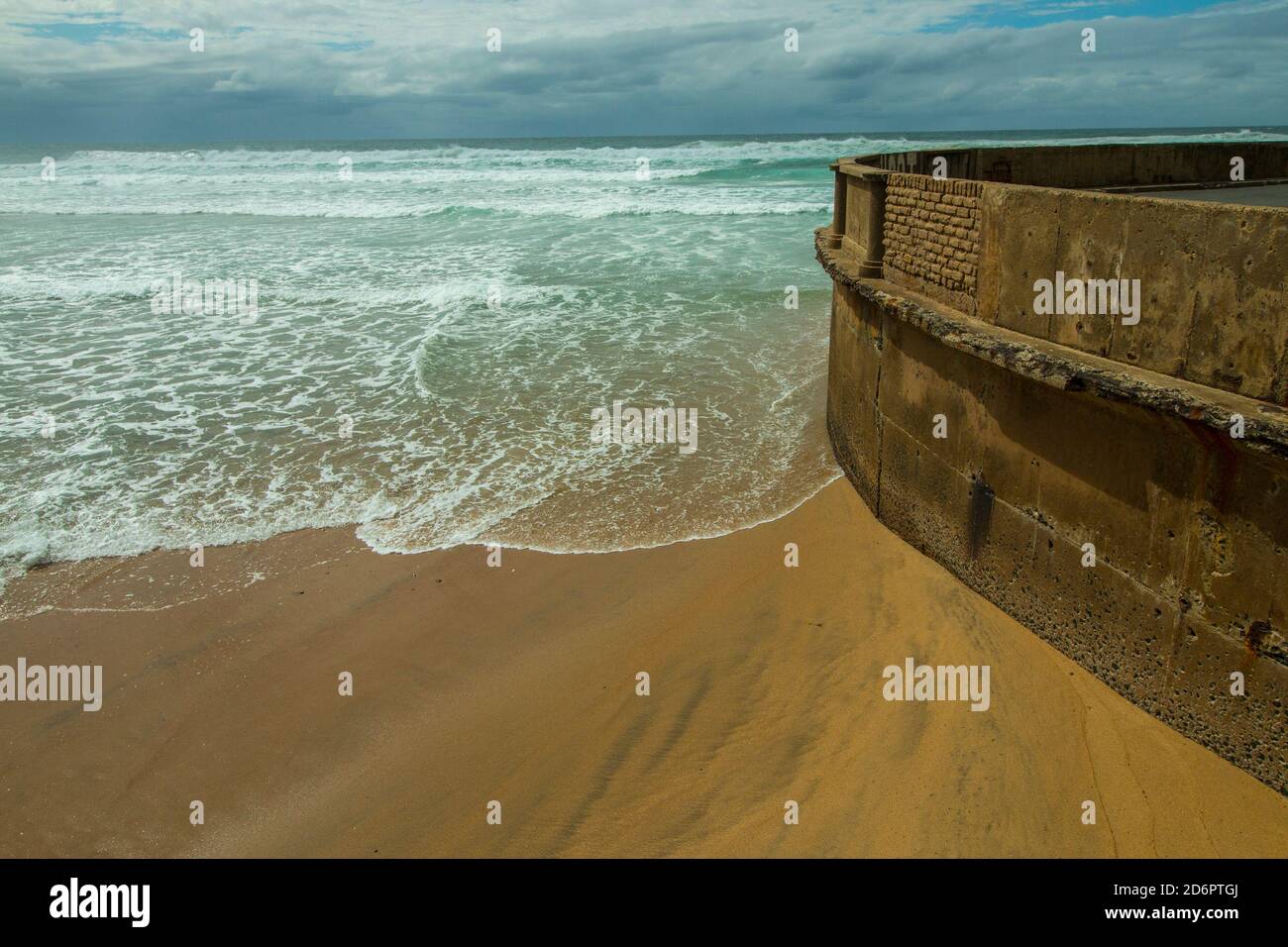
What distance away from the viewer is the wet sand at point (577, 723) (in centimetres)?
399

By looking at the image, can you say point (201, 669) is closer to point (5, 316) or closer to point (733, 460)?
point (733, 460)

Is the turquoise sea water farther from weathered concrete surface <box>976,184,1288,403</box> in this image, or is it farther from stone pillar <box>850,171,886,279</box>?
weathered concrete surface <box>976,184,1288,403</box>

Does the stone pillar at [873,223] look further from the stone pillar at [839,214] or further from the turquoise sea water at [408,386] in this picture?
the turquoise sea water at [408,386]

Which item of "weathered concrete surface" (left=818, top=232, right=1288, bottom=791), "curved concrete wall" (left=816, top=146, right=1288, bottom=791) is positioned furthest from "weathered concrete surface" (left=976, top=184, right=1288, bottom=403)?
"weathered concrete surface" (left=818, top=232, right=1288, bottom=791)

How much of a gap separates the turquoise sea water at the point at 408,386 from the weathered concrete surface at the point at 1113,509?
190cm

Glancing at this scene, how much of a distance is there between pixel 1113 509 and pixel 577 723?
10.0 ft

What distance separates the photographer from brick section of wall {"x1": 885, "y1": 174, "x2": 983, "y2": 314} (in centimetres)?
531

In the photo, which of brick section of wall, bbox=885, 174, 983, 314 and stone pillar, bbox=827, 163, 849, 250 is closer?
brick section of wall, bbox=885, 174, 983, 314

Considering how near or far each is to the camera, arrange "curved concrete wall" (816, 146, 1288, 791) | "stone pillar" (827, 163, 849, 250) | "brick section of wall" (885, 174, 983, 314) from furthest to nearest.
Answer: "stone pillar" (827, 163, 849, 250) < "brick section of wall" (885, 174, 983, 314) < "curved concrete wall" (816, 146, 1288, 791)

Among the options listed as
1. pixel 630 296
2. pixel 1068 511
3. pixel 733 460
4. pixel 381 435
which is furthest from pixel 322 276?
pixel 1068 511

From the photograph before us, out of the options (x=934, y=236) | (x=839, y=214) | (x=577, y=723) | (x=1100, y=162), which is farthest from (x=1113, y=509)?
(x=1100, y=162)

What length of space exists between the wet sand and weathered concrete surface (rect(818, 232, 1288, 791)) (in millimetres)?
236

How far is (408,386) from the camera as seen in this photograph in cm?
1037
